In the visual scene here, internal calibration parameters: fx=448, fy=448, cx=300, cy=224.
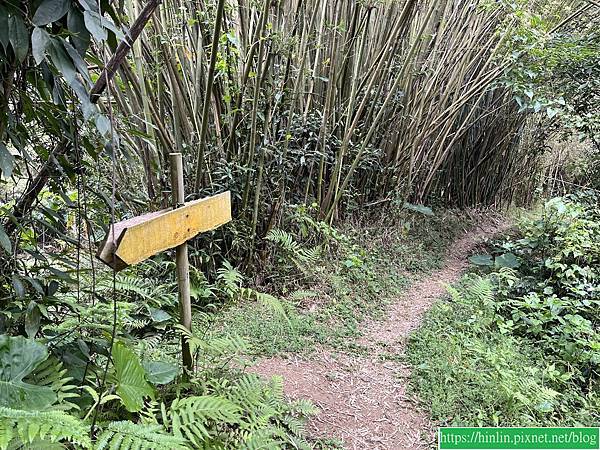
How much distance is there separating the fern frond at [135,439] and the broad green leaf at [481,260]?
410cm

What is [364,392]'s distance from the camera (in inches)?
93.6

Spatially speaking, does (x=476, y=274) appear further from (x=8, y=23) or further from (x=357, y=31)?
(x=8, y=23)

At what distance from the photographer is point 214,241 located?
3.07 m

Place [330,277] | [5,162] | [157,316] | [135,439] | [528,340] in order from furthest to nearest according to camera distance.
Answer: [330,277] < [528,340] < [157,316] < [135,439] < [5,162]

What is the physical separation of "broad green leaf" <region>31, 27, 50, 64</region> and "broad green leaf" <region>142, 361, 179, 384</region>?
3.15 feet

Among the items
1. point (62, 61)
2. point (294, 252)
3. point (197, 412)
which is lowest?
point (294, 252)

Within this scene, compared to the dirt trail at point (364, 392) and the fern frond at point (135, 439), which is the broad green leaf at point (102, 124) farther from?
the dirt trail at point (364, 392)

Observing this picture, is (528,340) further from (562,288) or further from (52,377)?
(52,377)

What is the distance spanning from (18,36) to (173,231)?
2.19 ft

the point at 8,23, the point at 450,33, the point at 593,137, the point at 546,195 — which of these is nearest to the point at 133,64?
the point at 8,23

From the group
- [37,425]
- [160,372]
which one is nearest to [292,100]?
[160,372]

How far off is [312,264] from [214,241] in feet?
2.81

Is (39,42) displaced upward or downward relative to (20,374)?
upward

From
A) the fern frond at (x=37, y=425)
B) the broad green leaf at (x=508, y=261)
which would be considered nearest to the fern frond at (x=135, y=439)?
the fern frond at (x=37, y=425)
